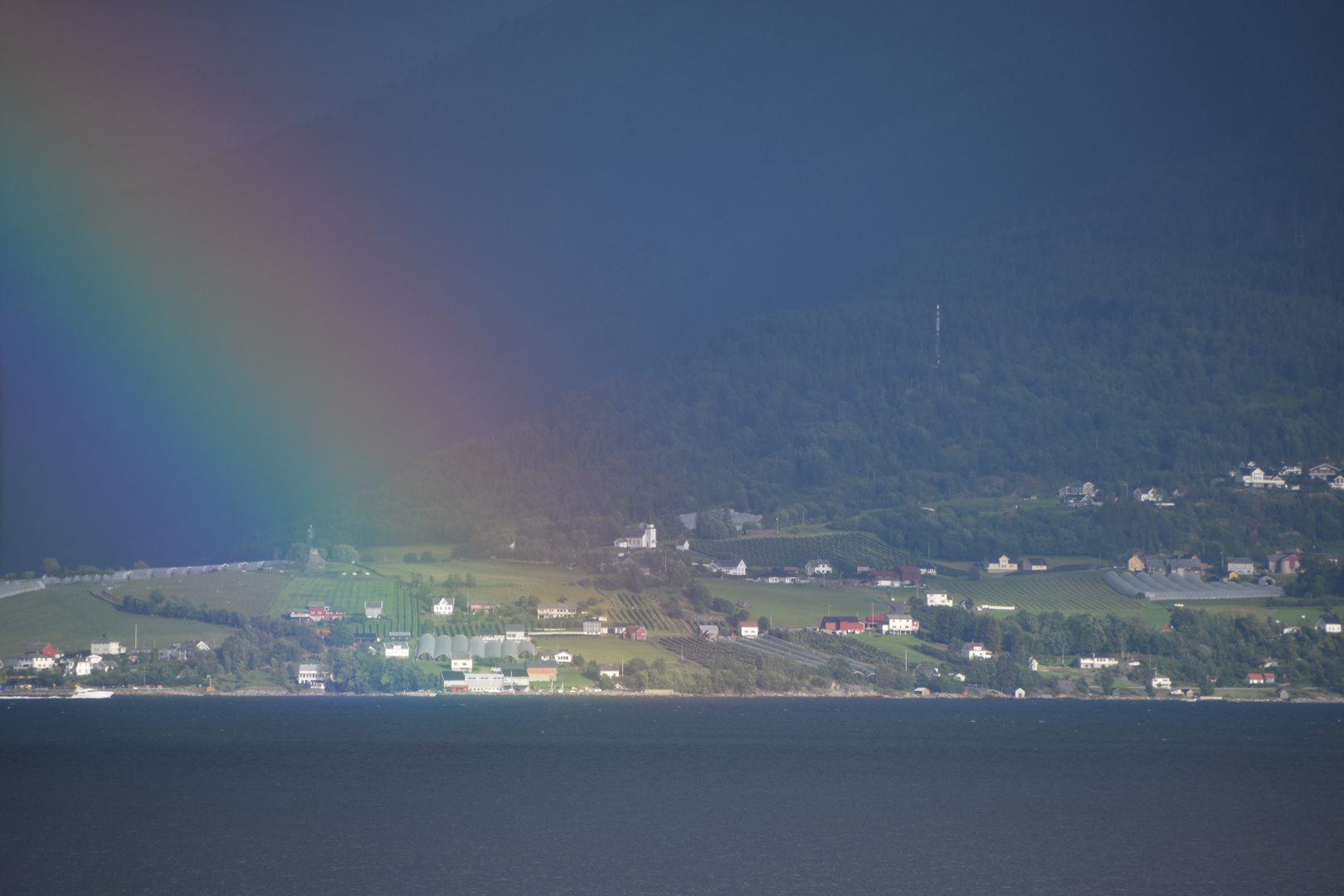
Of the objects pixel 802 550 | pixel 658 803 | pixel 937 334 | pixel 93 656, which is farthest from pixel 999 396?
pixel 658 803

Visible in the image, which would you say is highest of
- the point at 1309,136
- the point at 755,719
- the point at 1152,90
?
the point at 1152,90

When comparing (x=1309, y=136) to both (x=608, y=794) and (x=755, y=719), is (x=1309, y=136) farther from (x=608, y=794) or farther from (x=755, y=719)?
(x=608, y=794)

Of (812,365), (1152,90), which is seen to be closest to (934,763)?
(812,365)

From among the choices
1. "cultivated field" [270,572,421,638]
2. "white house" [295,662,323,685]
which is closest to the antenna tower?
"cultivated field" [270,572,421,638]

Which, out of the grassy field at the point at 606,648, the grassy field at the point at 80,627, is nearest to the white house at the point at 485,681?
the grassy field at the point at 606,648

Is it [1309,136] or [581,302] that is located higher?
[1309,136]

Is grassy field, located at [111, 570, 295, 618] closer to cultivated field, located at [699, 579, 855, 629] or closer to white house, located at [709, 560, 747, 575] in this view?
cultivated field, located at [699, 579, 855, 629]
